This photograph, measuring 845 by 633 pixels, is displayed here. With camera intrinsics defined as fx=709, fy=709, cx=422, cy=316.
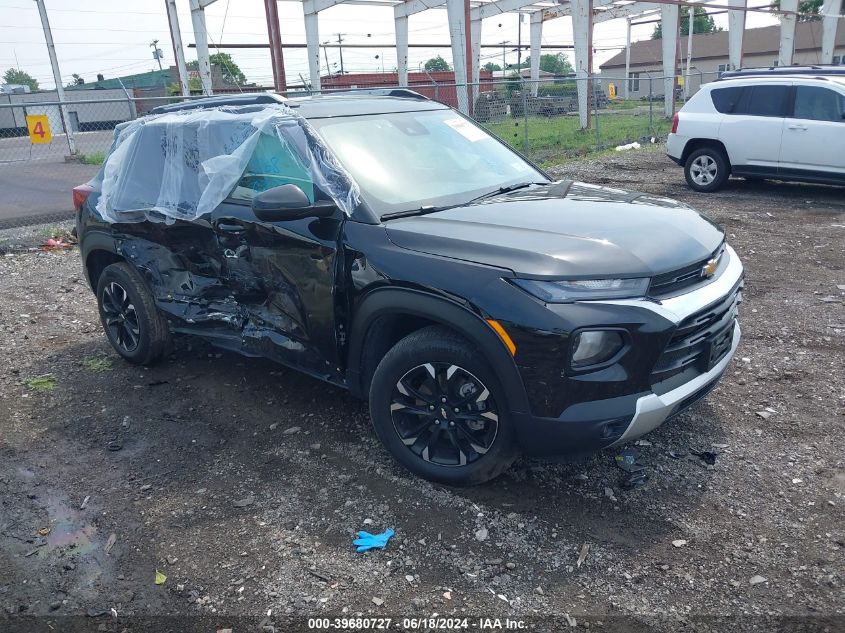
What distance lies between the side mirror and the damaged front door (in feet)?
0.44

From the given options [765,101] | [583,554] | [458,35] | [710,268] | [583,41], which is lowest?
[583,554]

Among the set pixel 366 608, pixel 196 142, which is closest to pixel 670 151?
pixel 196 142

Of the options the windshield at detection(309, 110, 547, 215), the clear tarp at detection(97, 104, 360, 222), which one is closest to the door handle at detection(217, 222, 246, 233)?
the clear tarp at detection(97, 104, 360, 222)

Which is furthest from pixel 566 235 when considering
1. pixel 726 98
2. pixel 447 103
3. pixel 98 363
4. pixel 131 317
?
pixel 447 103

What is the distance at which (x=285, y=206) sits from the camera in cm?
353

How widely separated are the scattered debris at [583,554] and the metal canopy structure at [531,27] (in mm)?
16929

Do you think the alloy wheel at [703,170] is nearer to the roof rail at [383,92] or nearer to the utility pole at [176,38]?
the roof rail at [383,92]

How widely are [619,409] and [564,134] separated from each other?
20.2 metres

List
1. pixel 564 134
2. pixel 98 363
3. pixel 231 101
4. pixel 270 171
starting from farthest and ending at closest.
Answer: pixel 564 134 → pixel 98 363 → pixel 231 101 → pixel 270 171

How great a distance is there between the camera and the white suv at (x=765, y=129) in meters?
10.1

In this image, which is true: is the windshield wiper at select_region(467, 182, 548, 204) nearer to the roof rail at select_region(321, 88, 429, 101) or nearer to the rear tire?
the roof rail at select_region(321, 88, 429, 101)

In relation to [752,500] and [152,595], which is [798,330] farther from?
[152,595]

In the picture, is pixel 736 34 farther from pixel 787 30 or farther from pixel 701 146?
pixel 701 146

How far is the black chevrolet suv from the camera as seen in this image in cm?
300
